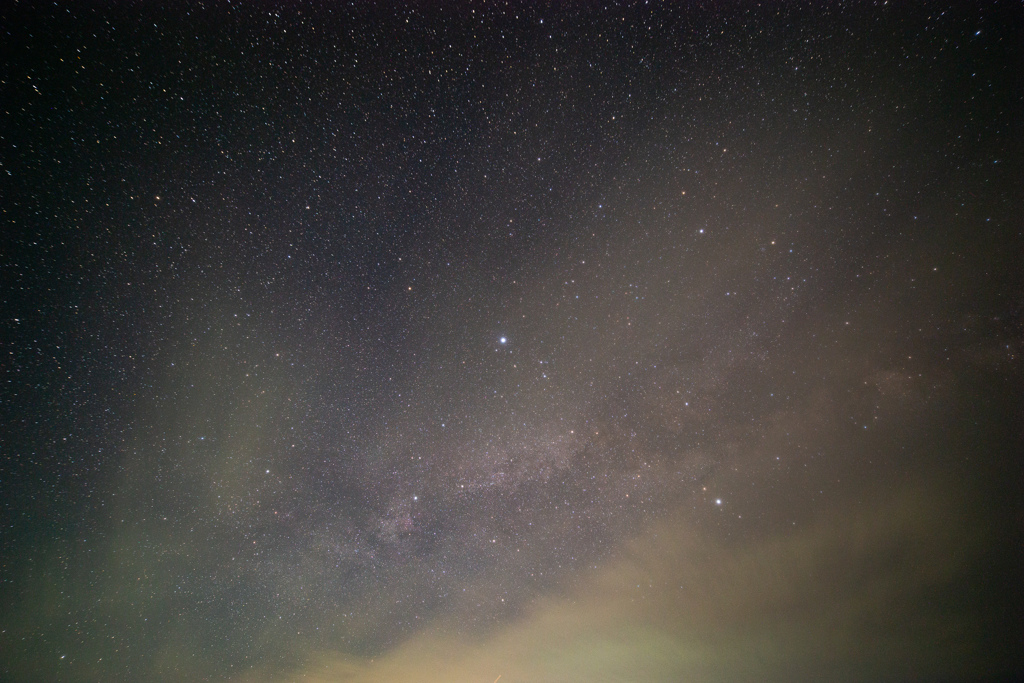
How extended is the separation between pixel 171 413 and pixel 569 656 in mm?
8643

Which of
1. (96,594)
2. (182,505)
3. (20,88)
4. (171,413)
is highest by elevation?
(20,88)

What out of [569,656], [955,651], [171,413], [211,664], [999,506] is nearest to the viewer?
[171,413]

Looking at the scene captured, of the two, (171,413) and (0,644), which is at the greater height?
(171,413)

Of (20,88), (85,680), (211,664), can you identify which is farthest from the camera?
(211,664)

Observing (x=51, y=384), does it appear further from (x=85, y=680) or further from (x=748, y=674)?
(x=748, y=674)

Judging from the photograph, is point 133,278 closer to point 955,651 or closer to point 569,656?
point 569,656

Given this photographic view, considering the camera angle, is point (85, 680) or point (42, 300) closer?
point (42, 300)

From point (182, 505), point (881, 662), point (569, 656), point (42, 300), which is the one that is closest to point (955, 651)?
point (881, 662)

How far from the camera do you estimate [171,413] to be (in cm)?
389

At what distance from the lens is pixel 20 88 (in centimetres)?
241

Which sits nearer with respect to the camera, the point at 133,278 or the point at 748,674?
the point at 133,278

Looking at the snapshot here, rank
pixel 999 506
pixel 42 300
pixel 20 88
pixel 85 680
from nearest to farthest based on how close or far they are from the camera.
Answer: pixel 20 88 → pixel 42 300 → pixel 85 680 → pixel 999 506

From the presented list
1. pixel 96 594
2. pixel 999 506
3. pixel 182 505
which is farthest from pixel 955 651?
pixel 96 594

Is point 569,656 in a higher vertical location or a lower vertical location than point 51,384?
lower
